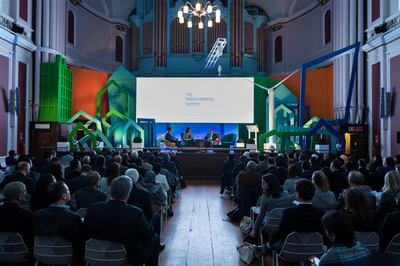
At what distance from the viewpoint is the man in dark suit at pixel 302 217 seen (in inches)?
136

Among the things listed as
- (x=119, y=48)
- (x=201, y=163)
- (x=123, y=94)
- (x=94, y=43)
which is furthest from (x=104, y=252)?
(x=119, y=48)

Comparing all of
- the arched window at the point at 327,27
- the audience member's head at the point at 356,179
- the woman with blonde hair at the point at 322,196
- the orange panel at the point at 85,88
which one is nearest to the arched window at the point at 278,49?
the arched window at the point at 327,27

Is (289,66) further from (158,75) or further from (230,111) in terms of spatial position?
(158,75)

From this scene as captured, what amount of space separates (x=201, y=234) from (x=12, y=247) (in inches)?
127

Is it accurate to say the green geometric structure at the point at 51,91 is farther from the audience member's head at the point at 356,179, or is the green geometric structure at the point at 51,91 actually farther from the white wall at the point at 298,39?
the audience member's head at the point at 356,179

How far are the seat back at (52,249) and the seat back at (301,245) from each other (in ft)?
5.63

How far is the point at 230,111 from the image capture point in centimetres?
1795

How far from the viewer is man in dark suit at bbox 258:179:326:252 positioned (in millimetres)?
3459

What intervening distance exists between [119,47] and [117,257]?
1811cm

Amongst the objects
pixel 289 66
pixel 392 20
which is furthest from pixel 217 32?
pixel 392 20

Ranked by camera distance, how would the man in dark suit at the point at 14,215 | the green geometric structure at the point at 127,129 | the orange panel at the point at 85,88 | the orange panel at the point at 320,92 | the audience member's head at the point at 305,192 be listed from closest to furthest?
1. the man in dark suit at the point at 14,215
2. the audience member's head at the point at 305,192
3. the green geometric structure at the point at 127,129
4. the orange panel at the point at 320,92
5. the orange panel at the point at 85,88

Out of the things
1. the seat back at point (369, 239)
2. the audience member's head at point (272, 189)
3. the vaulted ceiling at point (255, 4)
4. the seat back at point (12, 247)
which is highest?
the vaulted ceiling at point (255, 4)

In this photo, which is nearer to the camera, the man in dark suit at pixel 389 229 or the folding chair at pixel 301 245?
the man in dark suit at pixel 389 229

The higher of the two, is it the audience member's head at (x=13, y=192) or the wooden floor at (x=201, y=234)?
the audience member's head at (x=13, y=192)
